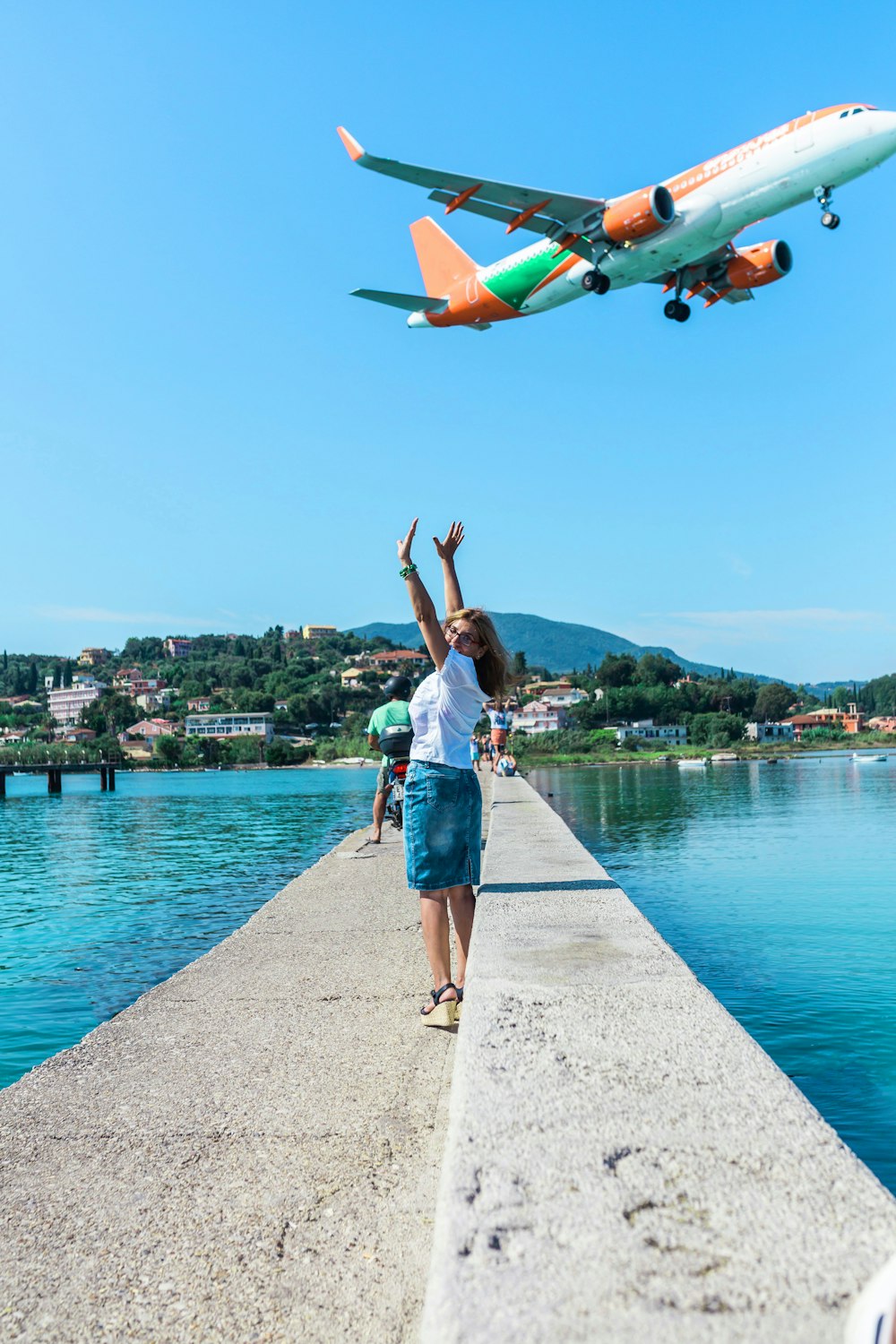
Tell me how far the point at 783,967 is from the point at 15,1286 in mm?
7370

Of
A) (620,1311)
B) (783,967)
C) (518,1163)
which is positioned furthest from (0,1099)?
(783,967)

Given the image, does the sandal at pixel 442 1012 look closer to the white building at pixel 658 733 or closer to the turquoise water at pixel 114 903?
the turquoise water at pixel 114 903

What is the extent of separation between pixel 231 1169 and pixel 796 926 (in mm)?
8872

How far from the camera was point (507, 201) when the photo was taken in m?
22.0

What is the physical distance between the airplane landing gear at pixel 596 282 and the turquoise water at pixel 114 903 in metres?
13.1

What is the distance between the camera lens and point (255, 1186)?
3.00m

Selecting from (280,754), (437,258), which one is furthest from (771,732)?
(437,258)

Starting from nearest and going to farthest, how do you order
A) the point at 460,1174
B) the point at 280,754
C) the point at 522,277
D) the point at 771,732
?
the point at 460,1174
the point at 522,277
the point at 280,754
the point at 771,732

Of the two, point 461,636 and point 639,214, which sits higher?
point 639,214

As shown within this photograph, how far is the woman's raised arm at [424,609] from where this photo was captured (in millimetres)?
4258

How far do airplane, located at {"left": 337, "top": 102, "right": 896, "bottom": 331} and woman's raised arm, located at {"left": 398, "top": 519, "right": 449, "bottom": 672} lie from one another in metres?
18.3

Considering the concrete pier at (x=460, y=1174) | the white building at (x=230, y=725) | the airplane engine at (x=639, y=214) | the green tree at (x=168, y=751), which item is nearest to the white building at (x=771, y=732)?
the white building at (x=230, y=725)

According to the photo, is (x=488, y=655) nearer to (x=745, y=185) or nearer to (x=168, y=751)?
(x=745, y=185)

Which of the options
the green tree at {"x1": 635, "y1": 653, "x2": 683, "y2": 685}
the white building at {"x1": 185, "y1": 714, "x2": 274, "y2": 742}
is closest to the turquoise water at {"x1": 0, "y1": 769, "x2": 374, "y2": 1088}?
the white building at {"x1": 185, "y1": 714, "x2": 274, "y2": 742}
